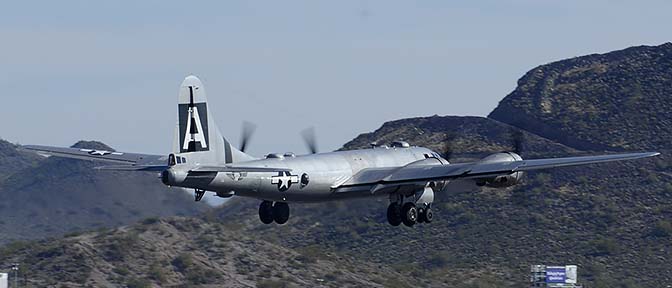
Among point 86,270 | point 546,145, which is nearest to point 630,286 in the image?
point 546,145

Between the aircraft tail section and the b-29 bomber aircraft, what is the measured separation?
0.15ft

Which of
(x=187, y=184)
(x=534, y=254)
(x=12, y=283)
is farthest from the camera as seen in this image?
(x=534, y=254)

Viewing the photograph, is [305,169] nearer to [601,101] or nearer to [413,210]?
[413,210]

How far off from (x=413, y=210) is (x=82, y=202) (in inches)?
2396

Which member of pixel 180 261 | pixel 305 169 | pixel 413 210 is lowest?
pixel 180 261

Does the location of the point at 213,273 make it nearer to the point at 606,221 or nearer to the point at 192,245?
the point at 192,245

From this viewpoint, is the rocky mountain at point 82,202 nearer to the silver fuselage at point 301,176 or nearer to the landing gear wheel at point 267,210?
the landing gear wheel at point 267,210

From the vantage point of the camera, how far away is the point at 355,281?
356ft

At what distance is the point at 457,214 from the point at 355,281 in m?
24.2

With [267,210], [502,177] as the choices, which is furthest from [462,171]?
[267,210]

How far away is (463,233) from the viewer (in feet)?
409

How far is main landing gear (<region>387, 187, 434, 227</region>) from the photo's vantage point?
7181cm

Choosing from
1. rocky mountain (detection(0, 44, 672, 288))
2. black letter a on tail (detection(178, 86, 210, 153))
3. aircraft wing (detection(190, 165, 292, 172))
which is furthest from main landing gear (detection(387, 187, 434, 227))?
black letter a on tail (detection(178, 86, 210, 153))

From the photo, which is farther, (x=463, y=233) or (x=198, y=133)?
(x=463, y=233)
